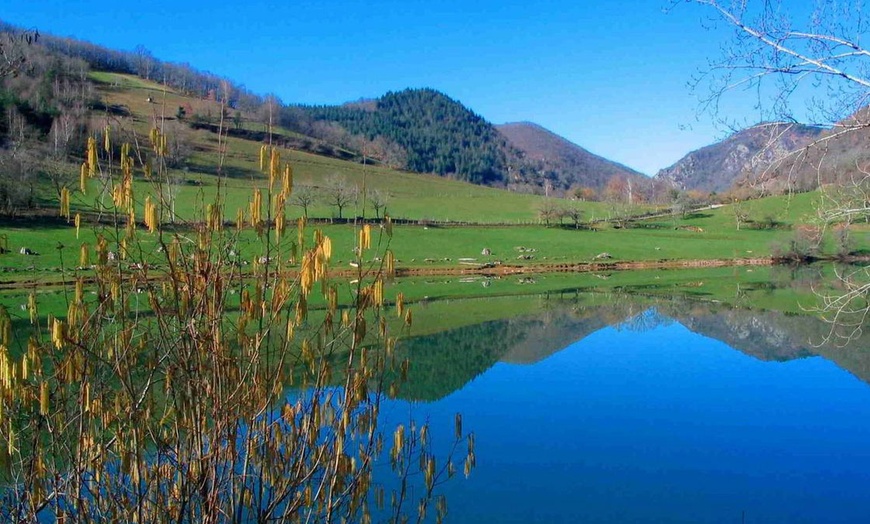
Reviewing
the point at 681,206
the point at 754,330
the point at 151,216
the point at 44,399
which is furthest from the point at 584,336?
the point at 681,206

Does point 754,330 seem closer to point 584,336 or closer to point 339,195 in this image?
point 584,336

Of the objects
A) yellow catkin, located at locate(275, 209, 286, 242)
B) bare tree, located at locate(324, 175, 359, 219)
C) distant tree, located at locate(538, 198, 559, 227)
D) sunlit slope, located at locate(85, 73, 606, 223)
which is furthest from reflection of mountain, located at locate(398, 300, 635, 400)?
distant tree, located at locate(538, 198, 559, 227)

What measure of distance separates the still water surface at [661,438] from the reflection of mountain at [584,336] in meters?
0.48

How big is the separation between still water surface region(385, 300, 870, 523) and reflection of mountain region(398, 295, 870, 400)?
480 mm

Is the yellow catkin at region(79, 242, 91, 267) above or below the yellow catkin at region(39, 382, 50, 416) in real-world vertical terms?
above

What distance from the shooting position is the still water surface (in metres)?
9.53

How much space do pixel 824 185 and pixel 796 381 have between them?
525 inches

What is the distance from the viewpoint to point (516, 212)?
85688mm

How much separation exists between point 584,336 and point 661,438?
1296cm

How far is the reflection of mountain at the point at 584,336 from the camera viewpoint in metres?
18.8

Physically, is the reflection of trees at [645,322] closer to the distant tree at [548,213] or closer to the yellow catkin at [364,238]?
the yellow catkin at [364,238]

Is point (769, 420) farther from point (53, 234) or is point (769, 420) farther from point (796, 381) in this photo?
point (53, 234)

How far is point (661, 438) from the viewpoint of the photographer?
12.6 meters

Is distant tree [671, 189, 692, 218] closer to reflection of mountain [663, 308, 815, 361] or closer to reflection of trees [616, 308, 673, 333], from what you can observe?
reflection of mountain [663, 308, 815, 361]
